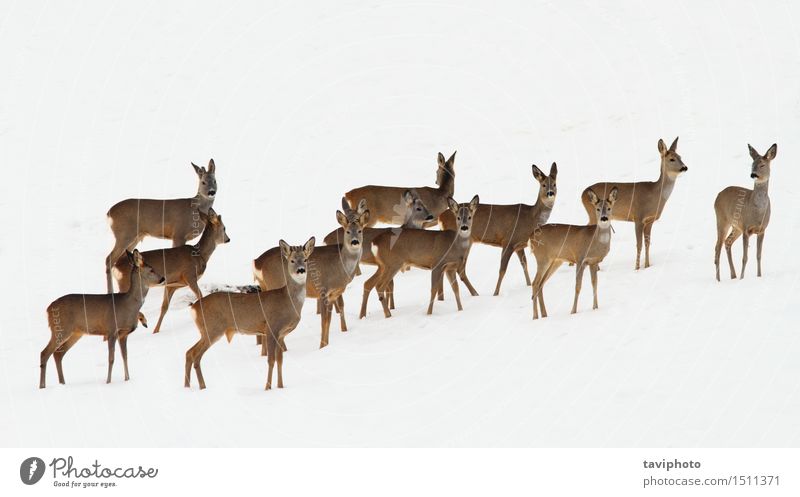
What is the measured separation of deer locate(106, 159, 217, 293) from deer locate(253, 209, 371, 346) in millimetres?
2884

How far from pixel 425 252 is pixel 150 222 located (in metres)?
4.94

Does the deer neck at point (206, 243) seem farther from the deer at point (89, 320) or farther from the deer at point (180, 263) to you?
the deer at point (89, 320)

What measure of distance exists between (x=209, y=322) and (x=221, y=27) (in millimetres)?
17846

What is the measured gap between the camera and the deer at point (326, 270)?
1608 centimetres

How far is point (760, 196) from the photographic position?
1625cm

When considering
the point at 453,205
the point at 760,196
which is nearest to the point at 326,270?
the point at 453,205

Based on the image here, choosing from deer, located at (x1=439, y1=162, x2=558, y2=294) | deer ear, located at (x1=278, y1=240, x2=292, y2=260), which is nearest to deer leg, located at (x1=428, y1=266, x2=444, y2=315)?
deer, located at (x1=439, y1=162, x2=558, y2=294)

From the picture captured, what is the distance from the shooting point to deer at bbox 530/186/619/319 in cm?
1614

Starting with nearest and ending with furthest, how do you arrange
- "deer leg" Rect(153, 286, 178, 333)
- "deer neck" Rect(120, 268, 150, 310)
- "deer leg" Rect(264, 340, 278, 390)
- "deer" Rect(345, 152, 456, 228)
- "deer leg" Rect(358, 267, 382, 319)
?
"deer leg" Rect(264, 340, 278, 390) < "deer neck" Rect(120, 268, 150, 310) < "deer leg" Rect(358, 267, 382, 319) < "deer leg" Rect(153, 286, 178, 333) < "deer" Rect(345, 152, 456, 228)

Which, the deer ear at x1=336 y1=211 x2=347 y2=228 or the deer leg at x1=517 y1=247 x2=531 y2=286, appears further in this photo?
the deer leg at x1=517 y1=247 x2=531 y2=286

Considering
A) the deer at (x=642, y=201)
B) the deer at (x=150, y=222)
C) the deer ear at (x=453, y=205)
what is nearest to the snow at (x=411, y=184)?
the deer at (x=642, y=201)

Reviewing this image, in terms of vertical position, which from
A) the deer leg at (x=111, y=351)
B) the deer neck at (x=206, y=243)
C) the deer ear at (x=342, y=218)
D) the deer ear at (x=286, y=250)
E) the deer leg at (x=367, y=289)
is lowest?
the deer leg at (x=111, y=351)

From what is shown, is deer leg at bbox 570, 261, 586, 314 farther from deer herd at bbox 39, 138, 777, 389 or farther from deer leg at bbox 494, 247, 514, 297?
deer leg at bbox 494, 247, 514, 297

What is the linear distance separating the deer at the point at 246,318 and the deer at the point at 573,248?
12.0 feet
